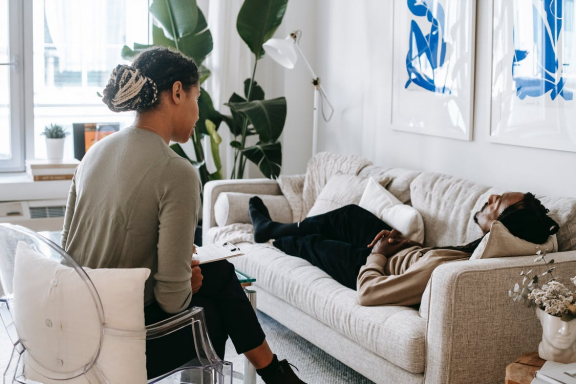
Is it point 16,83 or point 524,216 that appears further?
point 16,83

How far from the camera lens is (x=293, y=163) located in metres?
5.21

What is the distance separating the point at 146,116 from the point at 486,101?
1.99 metres

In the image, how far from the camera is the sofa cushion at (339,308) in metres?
2.40

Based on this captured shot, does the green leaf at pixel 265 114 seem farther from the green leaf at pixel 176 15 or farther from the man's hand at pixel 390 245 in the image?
the man's hand at pixel 390 245

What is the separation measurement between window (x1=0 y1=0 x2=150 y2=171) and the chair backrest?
3.30 metres

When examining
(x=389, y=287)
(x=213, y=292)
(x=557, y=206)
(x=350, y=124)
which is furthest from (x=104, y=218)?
(x=350, y=124)

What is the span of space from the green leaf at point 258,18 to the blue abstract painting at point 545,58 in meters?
1.80

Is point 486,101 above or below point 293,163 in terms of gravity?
above

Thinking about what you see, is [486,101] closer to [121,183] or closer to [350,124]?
[350,124]

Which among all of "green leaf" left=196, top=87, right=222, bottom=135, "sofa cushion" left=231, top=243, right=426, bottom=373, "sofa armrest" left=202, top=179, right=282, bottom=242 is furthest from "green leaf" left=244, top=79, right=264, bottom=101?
"sofa cushion" left=231, top=243, right=426, bottom=373

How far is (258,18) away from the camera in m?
4.52

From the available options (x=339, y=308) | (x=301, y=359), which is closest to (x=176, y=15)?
(x=301, y=359)

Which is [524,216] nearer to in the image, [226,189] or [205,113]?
[226,189]

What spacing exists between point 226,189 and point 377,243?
139cm
